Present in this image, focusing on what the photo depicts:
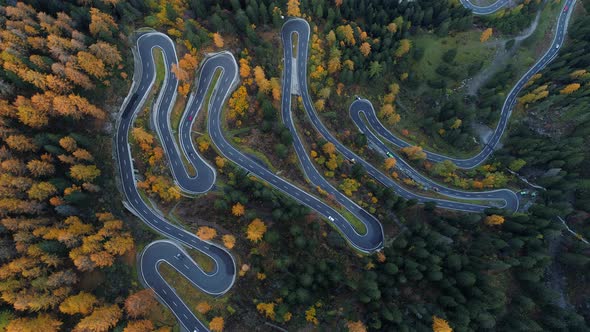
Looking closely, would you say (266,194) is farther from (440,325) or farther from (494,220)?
(494,220)

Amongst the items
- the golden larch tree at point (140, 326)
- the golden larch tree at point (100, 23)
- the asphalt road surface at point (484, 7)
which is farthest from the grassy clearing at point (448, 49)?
the golden larch tree at point (140, 326)

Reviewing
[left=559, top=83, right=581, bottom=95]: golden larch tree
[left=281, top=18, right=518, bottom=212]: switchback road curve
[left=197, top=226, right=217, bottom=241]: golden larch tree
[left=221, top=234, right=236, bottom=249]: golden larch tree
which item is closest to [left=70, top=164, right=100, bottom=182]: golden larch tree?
[left=197, top=226, right=217, bottom=241]: golden larch tree

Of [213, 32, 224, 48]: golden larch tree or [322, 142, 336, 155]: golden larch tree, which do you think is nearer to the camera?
[213, 32, 224, 48]: golden larch tree

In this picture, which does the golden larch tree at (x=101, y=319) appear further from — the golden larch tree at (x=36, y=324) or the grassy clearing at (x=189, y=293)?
the grassy clearing at (x=189, y=293)

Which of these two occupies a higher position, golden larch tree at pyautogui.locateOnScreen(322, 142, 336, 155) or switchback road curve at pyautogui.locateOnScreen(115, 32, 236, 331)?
golden larch tree at pyautogui.locateOnScreen(322, 142, 336, 155)

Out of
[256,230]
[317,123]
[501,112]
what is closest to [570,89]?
[501,112]

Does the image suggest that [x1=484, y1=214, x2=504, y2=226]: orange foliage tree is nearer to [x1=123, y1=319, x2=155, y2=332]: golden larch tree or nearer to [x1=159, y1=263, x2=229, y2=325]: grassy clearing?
[x1=159, y1=263, x2=229, y2=325]: grassy clearing
